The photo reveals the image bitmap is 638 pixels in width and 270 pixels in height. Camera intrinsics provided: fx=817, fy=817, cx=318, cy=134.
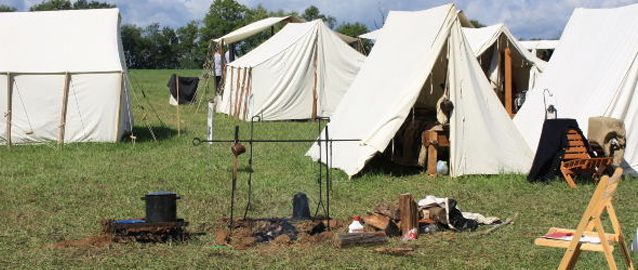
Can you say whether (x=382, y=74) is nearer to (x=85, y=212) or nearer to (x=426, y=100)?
(x=426, y=100)

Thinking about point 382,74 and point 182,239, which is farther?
point 382,74

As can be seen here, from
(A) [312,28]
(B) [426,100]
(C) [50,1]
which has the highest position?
(C) [50,1]

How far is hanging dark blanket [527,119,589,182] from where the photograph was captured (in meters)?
9.52

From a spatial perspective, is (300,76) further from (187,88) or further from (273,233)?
(273,233)

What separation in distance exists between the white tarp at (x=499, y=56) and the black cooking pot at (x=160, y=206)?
1137cm

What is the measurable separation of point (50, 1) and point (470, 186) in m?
77.1

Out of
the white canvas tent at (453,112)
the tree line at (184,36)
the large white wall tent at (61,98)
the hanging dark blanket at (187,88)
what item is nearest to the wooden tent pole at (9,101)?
the large white wall tent at (61,98)

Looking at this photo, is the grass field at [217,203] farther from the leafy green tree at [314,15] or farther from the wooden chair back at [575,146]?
the leafy green tree at [314,15]

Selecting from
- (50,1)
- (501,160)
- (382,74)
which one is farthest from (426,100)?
(50,1)

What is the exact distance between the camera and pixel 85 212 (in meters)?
8.09

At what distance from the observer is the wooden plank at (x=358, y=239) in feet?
21.6

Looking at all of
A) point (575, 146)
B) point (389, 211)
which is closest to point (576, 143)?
point (575, 146)

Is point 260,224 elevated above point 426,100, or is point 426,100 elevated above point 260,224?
point 426,100

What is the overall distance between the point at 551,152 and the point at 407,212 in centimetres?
335
